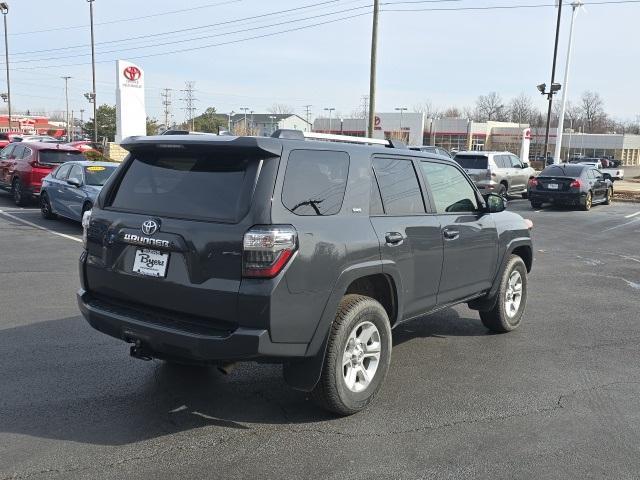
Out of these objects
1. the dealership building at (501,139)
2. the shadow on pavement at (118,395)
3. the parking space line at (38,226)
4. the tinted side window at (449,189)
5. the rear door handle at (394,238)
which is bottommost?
the parking space line at (38,226)

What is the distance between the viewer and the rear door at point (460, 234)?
16.7 ft

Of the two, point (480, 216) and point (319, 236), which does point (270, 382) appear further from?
point (480, 216)

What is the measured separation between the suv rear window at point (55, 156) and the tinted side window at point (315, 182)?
1404 cm

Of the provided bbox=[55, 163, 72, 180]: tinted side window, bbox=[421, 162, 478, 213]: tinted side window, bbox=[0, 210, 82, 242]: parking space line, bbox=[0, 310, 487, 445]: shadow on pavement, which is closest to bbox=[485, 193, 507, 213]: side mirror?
bbox=[421, 162, 478, 213]: tinted side window

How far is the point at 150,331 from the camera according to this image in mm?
3740

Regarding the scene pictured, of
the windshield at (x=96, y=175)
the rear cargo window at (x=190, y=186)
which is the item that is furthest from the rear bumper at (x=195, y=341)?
the windshield at (x=96, y=175)

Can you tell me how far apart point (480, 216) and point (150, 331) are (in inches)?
130

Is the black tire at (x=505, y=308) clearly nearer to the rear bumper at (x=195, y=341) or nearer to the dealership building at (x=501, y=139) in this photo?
the rear bumper at (x=195, y=341)

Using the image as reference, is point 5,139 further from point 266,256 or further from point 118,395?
point 266,256

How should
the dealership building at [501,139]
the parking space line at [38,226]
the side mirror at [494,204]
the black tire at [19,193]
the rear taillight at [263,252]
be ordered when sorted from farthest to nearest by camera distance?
the dealership building at [501,139] → the black tire at [19,193] → the parking space line at [38,226] → the side mirror at [494,204] → the rear taillight at [263,252]

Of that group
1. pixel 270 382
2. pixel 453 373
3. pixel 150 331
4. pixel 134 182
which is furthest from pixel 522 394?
pixel 134 182

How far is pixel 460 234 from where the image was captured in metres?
5.24

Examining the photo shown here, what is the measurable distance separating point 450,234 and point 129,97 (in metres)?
25.6

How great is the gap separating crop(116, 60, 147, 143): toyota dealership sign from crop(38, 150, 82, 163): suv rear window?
37.8 ft
